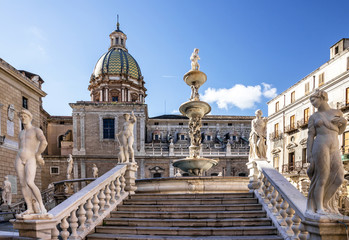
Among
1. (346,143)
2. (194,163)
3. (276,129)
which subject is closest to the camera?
(194,163)

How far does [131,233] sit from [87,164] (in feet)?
91.8

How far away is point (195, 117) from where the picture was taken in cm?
1041

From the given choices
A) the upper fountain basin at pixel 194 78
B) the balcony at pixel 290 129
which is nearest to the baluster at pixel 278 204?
the upper fountain basin at pixel 194 78

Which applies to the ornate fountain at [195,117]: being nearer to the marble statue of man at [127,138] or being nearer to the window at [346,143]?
the marble statue of man at [127,138]

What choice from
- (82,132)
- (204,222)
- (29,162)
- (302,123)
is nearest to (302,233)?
(204,222)

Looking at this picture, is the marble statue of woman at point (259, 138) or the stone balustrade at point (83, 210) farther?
the marble statue of woman at point (259, 138)

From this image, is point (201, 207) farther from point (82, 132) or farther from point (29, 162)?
point (82, 132)

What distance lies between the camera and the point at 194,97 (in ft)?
35.2

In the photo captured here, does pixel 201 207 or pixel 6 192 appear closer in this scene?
pixel 201 207

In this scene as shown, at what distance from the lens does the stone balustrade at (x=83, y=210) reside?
4383 mm

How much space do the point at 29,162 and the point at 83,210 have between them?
150cm

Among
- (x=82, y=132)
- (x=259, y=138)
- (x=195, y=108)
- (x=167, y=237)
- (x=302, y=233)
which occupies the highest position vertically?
(x=195, y=108)

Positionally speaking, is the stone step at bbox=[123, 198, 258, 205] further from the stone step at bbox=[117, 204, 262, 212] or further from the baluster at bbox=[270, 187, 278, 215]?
the baluster at bbox=[270, 187, 278, 215]

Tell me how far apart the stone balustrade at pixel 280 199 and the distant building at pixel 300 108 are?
→ 16899 millimetres
